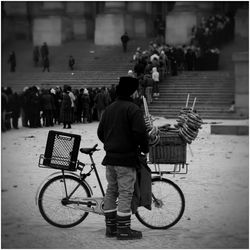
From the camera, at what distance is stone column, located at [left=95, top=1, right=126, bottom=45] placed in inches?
1663

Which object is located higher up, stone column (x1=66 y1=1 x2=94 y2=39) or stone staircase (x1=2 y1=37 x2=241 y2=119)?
stone column (x1=66 y1=1 x2=94 y2=39)

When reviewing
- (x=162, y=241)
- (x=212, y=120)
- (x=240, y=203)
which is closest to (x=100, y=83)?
(x=212, y=120)

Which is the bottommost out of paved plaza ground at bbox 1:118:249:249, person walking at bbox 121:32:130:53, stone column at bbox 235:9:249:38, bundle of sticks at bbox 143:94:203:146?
paved plaza ground at bbox 1:118:249:249

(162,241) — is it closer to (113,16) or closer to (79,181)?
(79,181)

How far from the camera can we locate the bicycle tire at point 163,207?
296 inches

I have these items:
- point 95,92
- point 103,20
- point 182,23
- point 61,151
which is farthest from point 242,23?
point 61,151

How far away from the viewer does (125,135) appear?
22.7ft

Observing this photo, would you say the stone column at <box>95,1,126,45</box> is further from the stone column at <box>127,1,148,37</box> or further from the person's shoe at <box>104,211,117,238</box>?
the person's shoe at <box>104,211,117,238</box>

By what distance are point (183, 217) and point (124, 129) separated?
66.0 inches

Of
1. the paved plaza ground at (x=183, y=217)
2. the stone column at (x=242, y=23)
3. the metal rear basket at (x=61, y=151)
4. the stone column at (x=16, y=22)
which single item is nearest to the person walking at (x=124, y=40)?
the stone column at (x=242, y=23)

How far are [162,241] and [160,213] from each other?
590mm

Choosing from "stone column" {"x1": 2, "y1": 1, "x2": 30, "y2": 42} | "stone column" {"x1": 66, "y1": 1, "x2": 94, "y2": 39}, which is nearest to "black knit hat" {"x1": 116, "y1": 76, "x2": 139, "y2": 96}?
"stone column" {"x1": 66, "y1": 1, "x2": 94, "y2": 39}

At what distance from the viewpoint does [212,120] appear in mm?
25578

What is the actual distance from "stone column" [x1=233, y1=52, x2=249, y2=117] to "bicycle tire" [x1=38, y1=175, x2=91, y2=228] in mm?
18203
